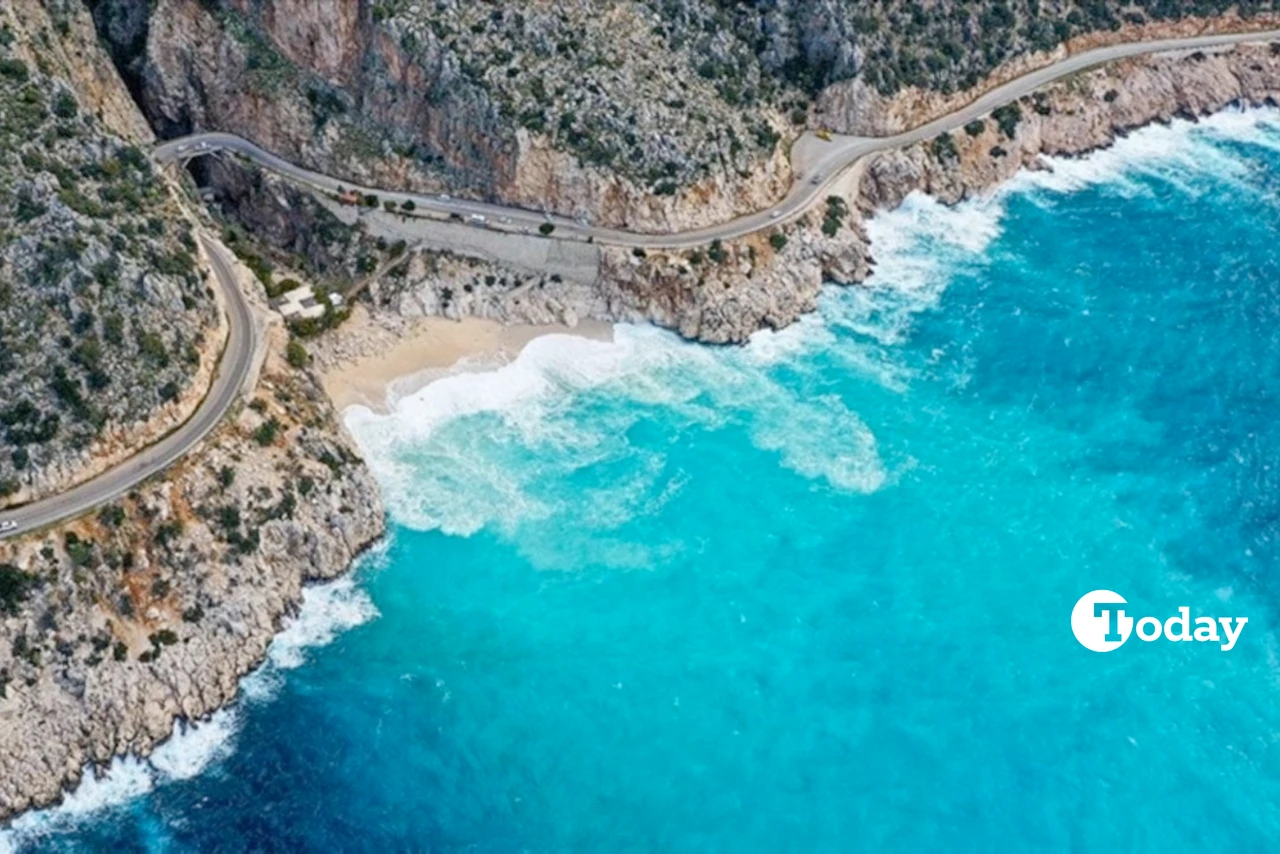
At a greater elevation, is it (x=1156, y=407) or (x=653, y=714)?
(x=1156, y=407)

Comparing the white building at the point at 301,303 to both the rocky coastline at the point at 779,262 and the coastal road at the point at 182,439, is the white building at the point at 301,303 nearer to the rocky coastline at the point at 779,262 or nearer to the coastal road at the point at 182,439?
the rocky coastline at the point at 779,262

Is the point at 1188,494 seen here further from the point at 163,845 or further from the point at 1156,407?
the point at 163,845

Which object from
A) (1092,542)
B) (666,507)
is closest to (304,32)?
(666,507)

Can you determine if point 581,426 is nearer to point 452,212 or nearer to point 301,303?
point 452,212

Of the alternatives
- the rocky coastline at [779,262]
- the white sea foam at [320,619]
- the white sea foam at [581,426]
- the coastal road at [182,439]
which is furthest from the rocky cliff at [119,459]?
the rocky coastline at [779,262]

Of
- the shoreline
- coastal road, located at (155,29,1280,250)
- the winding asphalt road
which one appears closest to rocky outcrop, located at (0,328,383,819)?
the winding asphalt road

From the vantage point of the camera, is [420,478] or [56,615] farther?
[420,478]

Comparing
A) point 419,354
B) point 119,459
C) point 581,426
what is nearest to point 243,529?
point 119,459
